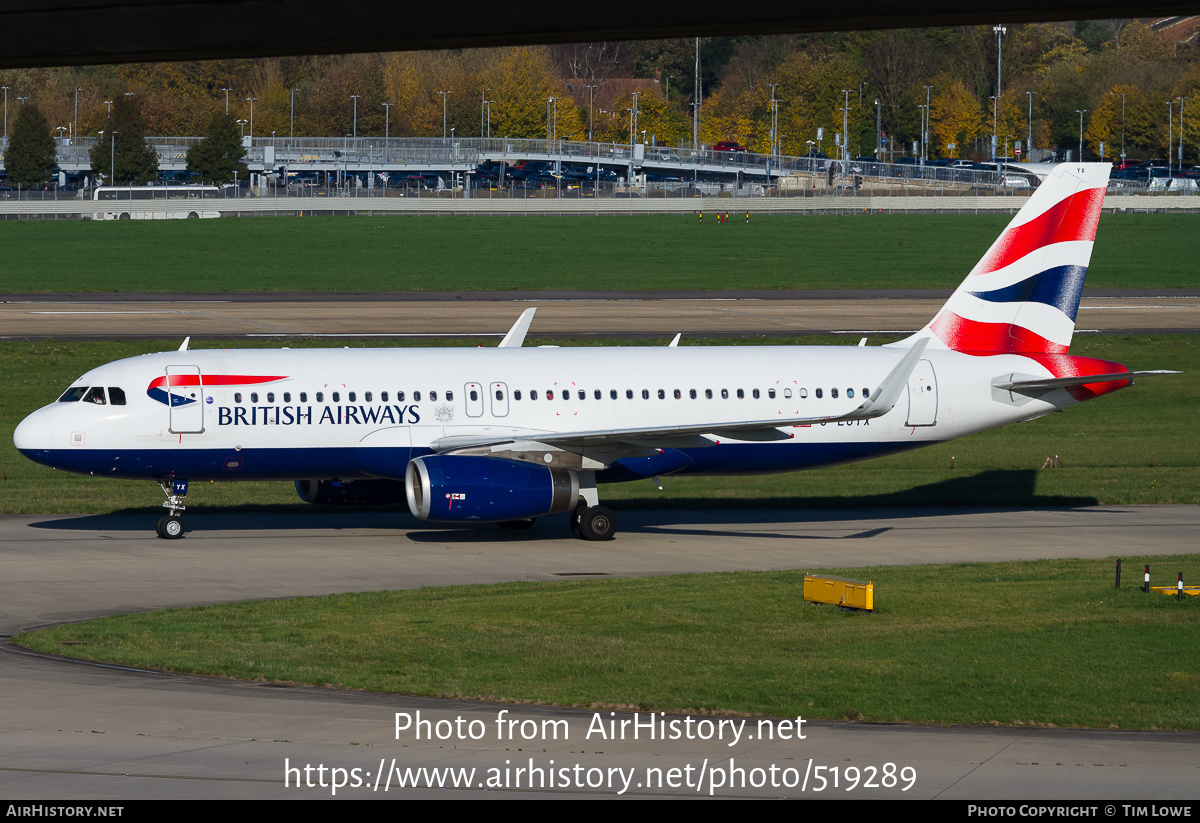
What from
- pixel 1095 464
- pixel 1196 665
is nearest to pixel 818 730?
pixel 1196 665

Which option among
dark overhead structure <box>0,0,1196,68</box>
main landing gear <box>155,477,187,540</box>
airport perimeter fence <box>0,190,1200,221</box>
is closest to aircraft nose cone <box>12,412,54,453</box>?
main landing gear <box>155,477,187,540</box>

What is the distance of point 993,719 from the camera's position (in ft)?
58.0

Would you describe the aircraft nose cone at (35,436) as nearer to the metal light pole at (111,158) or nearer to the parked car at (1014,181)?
the parked car at (1014,181)

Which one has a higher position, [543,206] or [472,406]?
[543,206]

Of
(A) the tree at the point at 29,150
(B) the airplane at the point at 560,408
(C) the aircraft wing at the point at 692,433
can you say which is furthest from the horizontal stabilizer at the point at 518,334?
(A) the tree at the point at 29,150

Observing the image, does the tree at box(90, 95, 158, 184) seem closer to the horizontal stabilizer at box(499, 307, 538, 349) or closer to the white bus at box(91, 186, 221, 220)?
the white bus at box(91, 186, 221, 220)

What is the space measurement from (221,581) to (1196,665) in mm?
17047

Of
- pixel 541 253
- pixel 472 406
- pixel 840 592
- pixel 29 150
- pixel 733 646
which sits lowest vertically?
pixel 733 646

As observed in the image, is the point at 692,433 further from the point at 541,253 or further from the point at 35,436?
the point at 541,253

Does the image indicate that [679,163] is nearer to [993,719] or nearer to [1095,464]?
[1095,464]

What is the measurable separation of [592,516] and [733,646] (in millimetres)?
11543

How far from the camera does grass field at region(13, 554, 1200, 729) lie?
61.2 feet

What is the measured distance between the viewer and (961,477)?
137 ft

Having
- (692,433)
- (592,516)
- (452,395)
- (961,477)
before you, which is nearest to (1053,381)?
(961,477)
